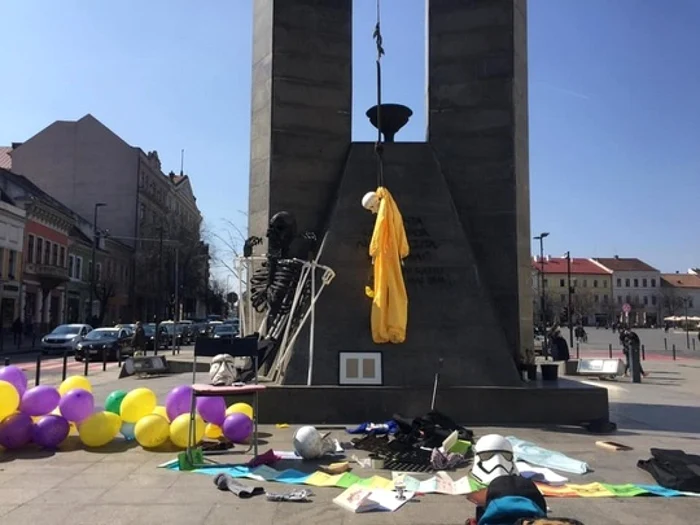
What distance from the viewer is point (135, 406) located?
8.12 meters

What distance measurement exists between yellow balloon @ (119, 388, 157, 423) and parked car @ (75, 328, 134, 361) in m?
18.3

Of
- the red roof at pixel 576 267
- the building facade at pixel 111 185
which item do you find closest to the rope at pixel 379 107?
the building facade at pixel 111 185

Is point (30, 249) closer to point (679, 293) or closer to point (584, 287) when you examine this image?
point (584, 287)

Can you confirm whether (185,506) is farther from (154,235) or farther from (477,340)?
(154,235)

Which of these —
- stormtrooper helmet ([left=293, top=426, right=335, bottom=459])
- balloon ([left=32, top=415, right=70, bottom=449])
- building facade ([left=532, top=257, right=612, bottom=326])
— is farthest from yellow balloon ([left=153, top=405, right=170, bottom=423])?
building facade ([left=532, top=257, right=612, bottom=326])

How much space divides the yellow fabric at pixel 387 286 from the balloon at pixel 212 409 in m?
2.89

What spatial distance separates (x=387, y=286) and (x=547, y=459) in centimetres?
369

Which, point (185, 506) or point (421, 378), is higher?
point (421, 378)

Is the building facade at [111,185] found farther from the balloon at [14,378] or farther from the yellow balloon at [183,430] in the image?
the yellow balloon at [183,430]

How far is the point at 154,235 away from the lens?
2525 inches

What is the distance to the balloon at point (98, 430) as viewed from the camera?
7695 mm

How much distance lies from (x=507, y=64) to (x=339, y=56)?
3368 mm

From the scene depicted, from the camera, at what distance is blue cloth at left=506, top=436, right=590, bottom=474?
6723 mm

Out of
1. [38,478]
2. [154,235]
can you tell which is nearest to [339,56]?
[38,478]
